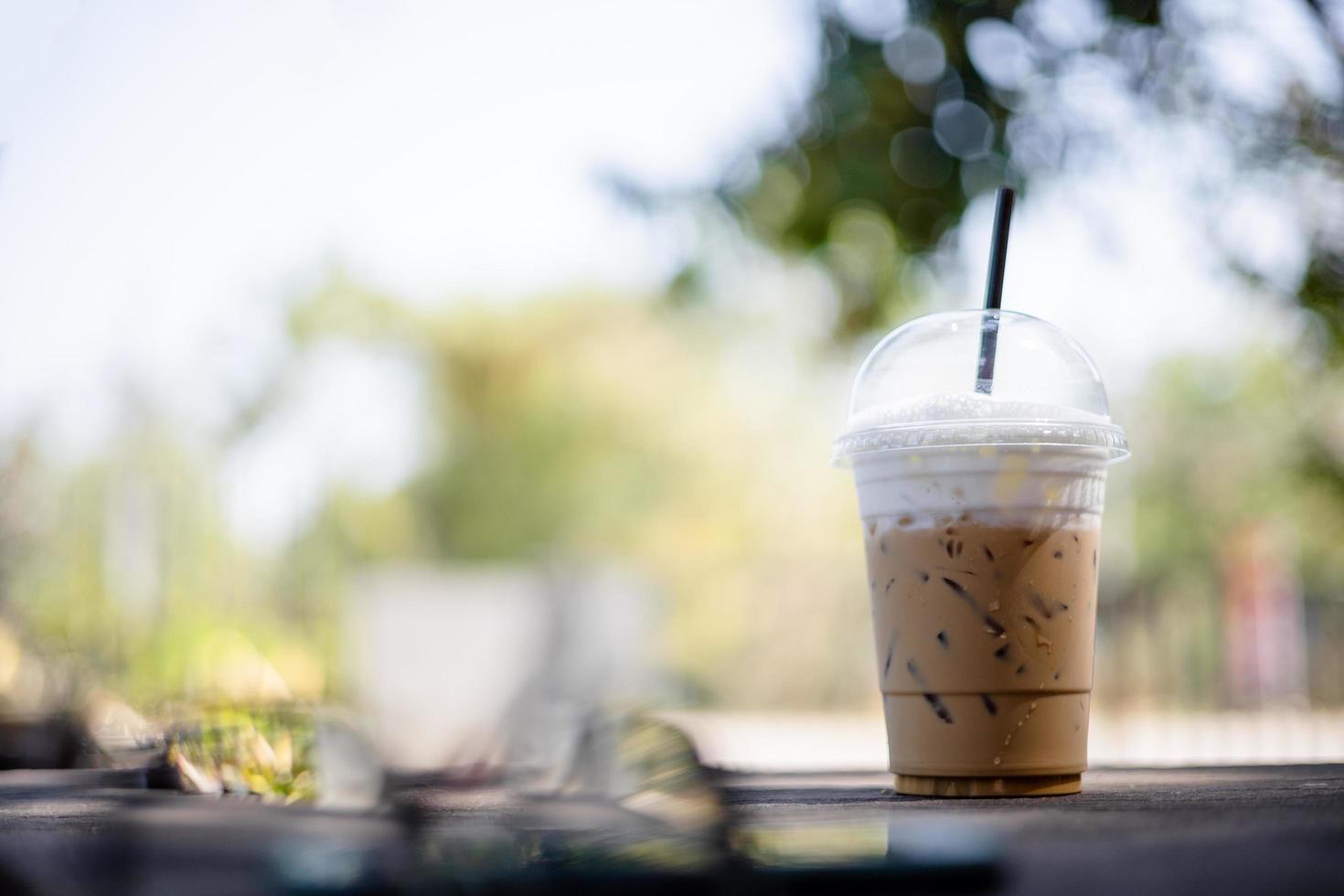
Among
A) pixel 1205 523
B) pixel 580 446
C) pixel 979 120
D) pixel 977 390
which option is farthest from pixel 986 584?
pixel 580 446

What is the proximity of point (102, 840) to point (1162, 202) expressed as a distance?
3.59 m

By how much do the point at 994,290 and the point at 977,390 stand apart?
0.09 meters

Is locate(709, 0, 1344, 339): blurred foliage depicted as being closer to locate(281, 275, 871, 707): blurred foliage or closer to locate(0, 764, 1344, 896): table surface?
locate(0, 764, 1344, 896): table surface

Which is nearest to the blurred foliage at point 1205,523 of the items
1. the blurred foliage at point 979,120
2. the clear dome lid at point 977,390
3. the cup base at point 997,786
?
the blurred foliage at point 979,120

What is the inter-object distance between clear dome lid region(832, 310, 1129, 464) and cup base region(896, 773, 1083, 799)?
9.8 inches

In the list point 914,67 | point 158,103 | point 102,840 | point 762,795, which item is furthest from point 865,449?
point 158,103

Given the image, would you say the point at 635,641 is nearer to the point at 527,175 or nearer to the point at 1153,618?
the point at 1153,618

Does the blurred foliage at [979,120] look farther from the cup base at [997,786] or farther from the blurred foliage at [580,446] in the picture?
the blurred foliage at [580,446]

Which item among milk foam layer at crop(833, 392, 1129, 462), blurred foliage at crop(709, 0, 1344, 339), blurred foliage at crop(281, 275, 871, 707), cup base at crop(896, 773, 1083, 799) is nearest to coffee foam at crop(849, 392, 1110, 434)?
milk foam layer at crop(833, 392, 1129, 462)

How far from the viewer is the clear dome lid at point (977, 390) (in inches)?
37.8

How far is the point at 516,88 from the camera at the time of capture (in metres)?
14.8

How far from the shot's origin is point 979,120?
10.3 ft

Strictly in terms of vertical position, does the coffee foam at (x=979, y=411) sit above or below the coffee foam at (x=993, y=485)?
above

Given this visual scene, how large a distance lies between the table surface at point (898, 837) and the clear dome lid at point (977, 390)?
0.27 m
